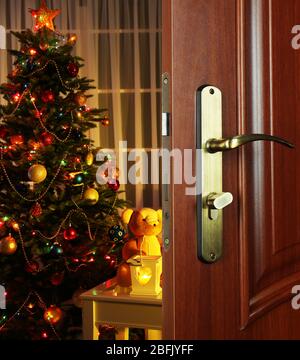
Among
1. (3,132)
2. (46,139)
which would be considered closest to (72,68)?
(46,139)

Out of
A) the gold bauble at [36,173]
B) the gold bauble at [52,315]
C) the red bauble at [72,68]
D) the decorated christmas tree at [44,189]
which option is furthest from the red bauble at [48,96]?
the gold bauble at [52,315]

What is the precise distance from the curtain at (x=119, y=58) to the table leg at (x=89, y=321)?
1.79 m

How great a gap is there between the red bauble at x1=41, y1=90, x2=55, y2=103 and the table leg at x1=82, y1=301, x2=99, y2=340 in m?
1.24

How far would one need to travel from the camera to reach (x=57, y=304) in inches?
107

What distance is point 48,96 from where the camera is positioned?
8.48 ft

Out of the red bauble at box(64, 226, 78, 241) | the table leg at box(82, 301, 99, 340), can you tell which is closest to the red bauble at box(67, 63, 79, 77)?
the red bauble at box(64, 226, 78, 241)

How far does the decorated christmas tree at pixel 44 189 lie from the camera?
8.37 feet

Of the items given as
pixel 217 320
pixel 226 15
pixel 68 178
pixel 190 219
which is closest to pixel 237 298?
pixel 217 320

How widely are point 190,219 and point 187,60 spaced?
252 millimetres

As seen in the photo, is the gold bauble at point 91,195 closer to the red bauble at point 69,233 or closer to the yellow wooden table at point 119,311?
the red bauble at point 69,233

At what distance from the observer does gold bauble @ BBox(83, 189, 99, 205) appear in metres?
2.54

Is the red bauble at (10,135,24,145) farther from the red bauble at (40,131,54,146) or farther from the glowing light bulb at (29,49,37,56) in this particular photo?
the glowing light bulb at (29,49,37,56)

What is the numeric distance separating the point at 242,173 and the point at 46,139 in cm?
187

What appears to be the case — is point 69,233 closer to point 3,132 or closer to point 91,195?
→ point 91,195
